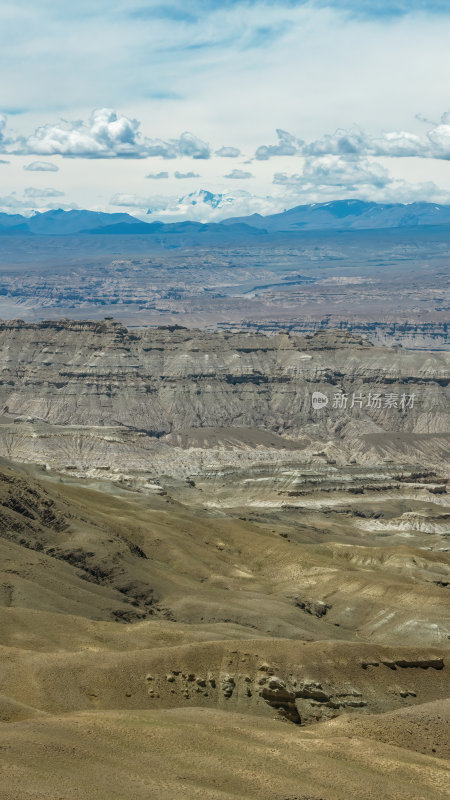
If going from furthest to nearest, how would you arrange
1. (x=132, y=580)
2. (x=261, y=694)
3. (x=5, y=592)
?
1. (x=132, y=580)
2. (x=5, y=592)
3. (x=261, y=694)

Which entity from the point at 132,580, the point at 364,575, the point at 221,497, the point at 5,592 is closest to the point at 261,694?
the point at 5,592

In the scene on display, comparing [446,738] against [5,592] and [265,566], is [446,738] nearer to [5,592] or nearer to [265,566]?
[5,592]

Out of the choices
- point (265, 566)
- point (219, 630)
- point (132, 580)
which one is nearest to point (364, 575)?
point (265, 566)

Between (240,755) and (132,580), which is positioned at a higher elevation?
(240,755)

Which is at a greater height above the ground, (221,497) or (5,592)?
(5,592)

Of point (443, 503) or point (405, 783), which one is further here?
point (443, 503)

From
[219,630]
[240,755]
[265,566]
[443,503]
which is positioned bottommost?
[443,503]

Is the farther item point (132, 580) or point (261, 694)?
point (132, 580)

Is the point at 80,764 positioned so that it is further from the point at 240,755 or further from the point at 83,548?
the point at 83,548

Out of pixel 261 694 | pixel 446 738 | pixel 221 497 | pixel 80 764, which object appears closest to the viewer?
pixel 80 764
